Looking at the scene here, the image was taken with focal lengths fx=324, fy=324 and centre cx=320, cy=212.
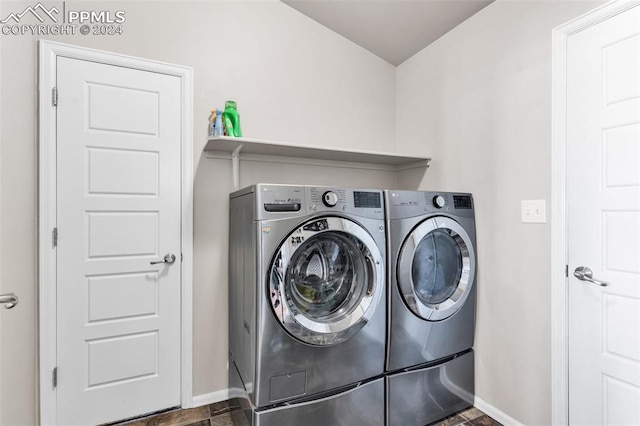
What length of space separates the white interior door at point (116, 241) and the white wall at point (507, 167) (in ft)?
6.22

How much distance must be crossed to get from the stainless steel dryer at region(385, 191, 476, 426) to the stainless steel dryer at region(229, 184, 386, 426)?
0.09m

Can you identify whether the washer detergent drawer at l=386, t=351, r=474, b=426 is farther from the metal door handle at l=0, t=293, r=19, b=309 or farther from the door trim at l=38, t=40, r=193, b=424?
the door trim at l=38, t=40, r=193, b=424

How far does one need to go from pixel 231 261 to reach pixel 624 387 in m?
2.11

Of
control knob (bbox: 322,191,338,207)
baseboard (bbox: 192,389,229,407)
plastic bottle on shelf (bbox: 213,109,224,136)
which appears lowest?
baseboard (bbox: 192,389,229,407)

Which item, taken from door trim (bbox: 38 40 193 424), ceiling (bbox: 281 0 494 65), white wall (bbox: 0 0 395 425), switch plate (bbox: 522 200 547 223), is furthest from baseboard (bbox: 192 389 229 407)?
ceiling (bbox: 281 0 494 65)

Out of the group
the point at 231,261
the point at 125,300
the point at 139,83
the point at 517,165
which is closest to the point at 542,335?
the point at 517,165

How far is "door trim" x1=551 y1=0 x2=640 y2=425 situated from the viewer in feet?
5.45

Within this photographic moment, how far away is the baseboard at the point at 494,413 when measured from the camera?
6.15ft

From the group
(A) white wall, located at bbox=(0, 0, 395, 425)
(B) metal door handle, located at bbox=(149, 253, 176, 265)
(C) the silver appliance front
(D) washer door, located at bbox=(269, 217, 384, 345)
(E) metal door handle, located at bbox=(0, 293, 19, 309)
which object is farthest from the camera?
(B) metal door handle, located at bbox=(149, 253, 176, 265)

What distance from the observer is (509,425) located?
6.16 feet

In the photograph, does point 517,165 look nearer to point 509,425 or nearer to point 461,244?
point 461,244

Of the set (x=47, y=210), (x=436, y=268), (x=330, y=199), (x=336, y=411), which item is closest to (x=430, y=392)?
(x=336, y=411)

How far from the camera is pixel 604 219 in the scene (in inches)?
59.9

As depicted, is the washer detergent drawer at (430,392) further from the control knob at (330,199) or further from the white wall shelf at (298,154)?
the white wall shelf at (298,154)
